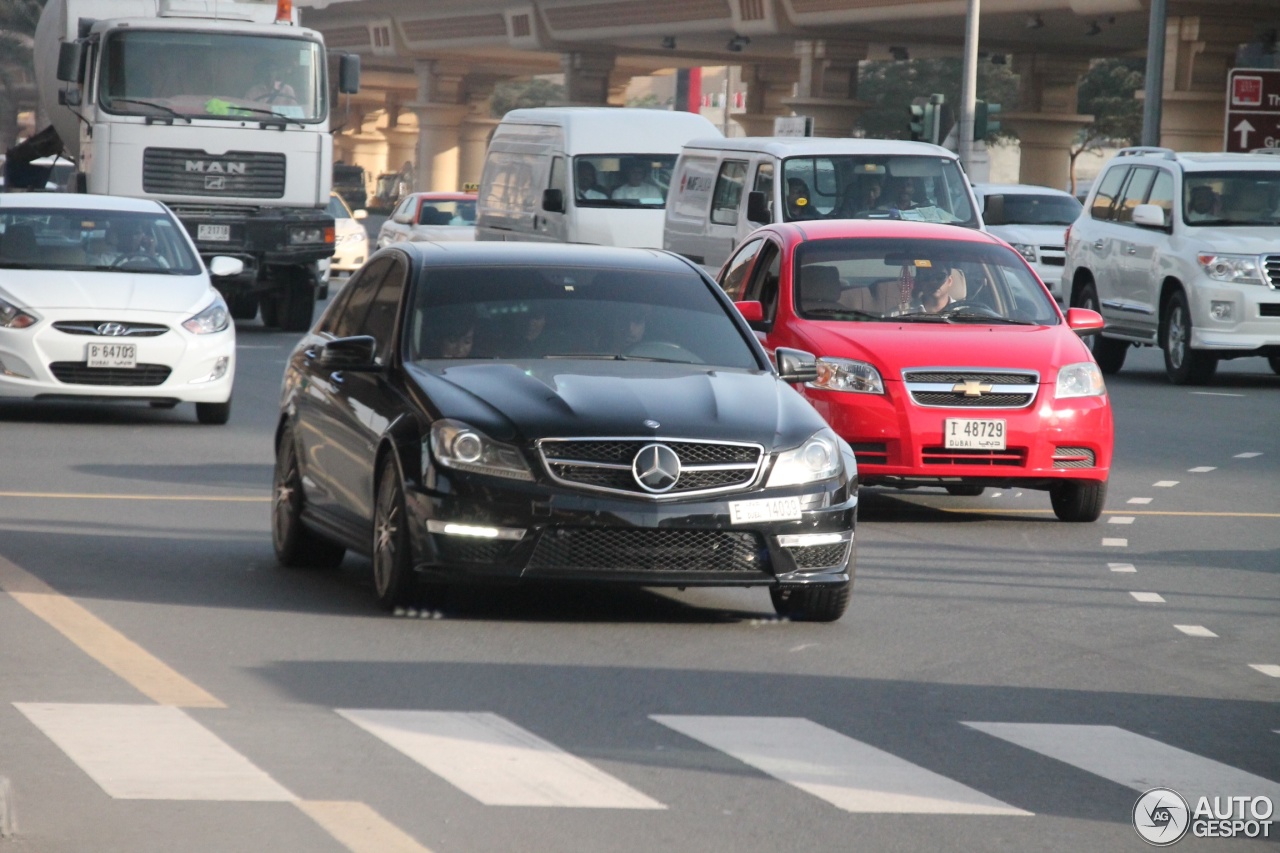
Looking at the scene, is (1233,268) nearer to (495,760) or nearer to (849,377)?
(849,377)

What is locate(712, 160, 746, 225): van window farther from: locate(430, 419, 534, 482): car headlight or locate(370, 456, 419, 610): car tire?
locate(430, 419, 534, 482): car headlight

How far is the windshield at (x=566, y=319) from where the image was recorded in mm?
9805

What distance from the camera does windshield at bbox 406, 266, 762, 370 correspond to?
32.2ft

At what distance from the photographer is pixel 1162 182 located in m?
23.1

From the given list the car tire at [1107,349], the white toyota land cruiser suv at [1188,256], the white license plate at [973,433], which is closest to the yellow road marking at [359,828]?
the white license plate at [973,433]

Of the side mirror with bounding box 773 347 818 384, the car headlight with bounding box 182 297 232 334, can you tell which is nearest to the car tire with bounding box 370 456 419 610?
the side mirror with bounding box 773 347 818 384

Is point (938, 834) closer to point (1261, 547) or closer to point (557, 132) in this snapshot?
point (1261, 547)

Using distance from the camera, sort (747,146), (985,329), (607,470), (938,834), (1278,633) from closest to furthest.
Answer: (938,834), (607,470), (1278,633), (985,329), (747,146)

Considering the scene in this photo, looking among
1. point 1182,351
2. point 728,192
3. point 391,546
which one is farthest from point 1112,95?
point 391,546

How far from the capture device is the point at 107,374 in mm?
16469

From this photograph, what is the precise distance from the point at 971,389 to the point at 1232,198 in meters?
11.1

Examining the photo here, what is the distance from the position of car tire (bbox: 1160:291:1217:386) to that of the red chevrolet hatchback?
29.2 ft

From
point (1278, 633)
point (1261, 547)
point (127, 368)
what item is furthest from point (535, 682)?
point (127, 368)

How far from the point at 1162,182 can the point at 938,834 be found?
18.1 metres
